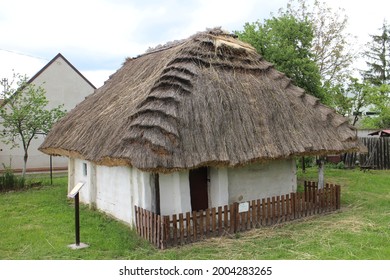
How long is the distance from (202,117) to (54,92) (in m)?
17.3

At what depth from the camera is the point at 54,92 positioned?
2406cm

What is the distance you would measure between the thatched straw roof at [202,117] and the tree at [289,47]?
16.7 feet

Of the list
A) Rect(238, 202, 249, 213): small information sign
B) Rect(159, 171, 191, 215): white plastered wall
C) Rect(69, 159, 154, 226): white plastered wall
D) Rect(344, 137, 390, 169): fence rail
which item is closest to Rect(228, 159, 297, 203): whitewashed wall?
Rect(238, 202, 249, 213): small information sign

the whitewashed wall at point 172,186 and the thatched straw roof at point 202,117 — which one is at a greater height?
the thatched straw roof at point 202,117

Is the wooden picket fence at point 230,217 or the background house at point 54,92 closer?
the wooden picket fence at point 230,217

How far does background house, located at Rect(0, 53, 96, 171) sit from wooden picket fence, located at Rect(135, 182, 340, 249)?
16251 mm

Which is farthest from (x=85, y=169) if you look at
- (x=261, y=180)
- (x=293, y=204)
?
(x=293, y=204)

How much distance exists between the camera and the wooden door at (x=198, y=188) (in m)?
10.4

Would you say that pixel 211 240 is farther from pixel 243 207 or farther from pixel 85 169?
pixel 85 169

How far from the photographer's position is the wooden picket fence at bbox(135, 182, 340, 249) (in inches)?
326

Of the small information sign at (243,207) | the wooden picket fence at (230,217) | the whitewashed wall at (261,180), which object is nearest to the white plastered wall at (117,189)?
the wooden picket fence at (230,217)

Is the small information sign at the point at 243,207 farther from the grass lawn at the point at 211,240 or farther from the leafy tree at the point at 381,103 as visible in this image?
the leafy tree at the point at 381,103
